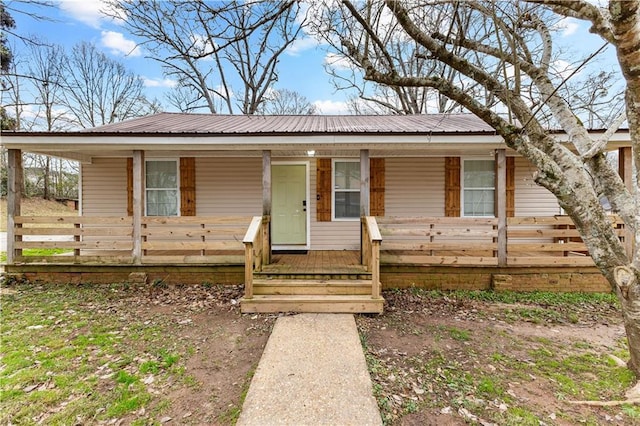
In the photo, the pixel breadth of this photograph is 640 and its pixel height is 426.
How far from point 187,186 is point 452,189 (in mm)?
6063

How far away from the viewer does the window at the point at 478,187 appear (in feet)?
22.8

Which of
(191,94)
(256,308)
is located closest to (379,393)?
(256,308)

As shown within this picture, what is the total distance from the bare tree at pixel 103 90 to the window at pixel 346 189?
16597mm

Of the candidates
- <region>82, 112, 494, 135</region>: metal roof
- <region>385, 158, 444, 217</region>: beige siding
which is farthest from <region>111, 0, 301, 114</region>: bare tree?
<region>385, 158, 444, 217</region>: beige siding

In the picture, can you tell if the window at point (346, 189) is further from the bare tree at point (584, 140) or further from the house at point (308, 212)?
the bare tree at point (584, 140)

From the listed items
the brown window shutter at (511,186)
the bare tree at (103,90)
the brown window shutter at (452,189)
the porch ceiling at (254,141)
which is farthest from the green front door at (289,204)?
the bare tree at (103,90)

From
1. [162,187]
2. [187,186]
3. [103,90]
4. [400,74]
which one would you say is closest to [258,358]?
[187,186]

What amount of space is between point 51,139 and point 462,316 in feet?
23.7

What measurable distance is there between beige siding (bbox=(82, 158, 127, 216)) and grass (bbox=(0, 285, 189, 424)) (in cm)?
267

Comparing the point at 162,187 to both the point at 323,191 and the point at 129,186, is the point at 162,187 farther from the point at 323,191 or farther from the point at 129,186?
the point at 323,191

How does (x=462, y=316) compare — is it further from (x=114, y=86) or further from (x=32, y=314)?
(x=114, y=86)

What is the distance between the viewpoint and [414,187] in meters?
7.09

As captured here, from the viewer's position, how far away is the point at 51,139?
17.0 feet

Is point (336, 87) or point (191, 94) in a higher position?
point (191, 94)
